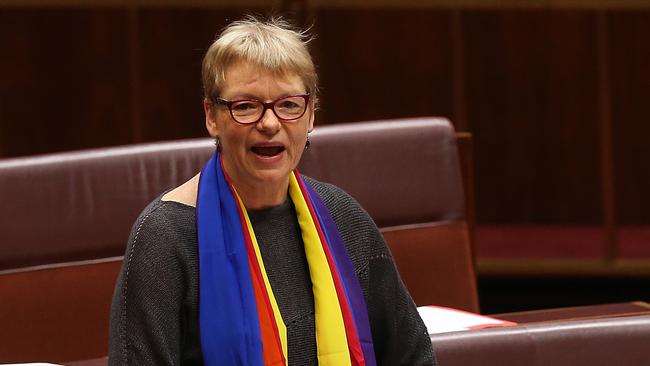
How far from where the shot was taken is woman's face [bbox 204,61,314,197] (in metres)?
0.95

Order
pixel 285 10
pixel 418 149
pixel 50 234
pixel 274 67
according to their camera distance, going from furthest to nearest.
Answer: pixel 285 10 < pixel 418 149 < pixel 50 234 < pixel 274 67

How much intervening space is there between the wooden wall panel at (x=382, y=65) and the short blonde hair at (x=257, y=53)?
4.83 feet

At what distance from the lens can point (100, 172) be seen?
1556 millimetres

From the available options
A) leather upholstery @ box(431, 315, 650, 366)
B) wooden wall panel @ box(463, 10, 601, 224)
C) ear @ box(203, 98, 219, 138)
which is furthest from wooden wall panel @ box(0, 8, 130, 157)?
ear @ box(203, 98, 219, 138)

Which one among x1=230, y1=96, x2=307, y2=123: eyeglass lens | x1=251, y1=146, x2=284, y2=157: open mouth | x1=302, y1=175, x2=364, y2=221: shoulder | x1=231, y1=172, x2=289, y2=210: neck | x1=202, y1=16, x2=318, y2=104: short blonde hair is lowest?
x1=302, y1=175, x2=364, y2=221: shoulder

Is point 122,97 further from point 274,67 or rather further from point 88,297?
point 274,67

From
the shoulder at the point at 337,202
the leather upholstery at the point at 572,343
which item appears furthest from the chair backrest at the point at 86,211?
the shoulder at the point at 337,202

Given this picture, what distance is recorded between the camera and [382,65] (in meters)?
2.47

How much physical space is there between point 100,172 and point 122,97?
0.92 metres

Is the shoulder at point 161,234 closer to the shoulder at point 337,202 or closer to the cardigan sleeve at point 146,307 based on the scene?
the cardigan sleeve at point 146,307

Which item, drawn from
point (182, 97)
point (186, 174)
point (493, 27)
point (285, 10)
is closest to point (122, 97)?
point (182, 97)

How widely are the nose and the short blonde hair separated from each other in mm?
33

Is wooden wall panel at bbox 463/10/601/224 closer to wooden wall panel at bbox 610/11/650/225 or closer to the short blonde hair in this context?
wooden wall panel at bbox 610/11/650/225

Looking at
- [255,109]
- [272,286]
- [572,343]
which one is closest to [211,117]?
[255,109]
